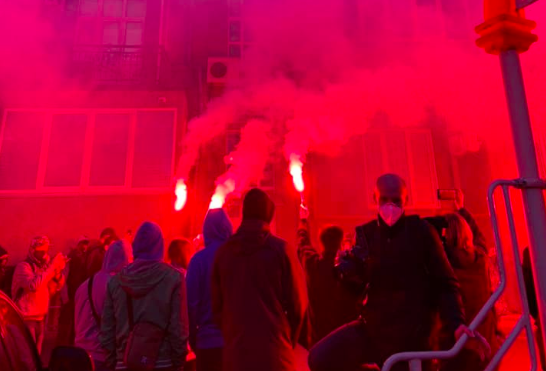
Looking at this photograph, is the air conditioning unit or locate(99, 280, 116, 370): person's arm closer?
locate(99, 280, 116, 370): person's arm

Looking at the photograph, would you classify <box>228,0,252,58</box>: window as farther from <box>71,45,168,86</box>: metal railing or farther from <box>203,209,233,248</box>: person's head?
<box>203,209,233,248</box>: person's head

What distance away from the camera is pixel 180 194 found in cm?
995

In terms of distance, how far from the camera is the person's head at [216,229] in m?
3.32

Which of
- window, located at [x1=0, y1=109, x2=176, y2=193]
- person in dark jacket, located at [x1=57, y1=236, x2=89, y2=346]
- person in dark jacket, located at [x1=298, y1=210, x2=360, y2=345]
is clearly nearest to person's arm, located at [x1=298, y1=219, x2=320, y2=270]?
person in dark jacket, located at [x1=298, y1=210, x2=360, y2=345]

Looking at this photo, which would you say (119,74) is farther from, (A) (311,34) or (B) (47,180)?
(A) (311,34)

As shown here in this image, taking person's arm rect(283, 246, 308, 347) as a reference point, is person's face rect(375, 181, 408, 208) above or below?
above

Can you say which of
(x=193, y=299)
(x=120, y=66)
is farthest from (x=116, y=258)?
(x=120, y=66)

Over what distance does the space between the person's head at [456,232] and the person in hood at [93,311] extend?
253 centimetres

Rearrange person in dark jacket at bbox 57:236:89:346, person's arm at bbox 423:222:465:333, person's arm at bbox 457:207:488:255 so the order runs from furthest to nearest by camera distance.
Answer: person in dark jacket at bbox 57:236:89:346, person's arm at bbox 457:207:488:255, person's arm at bbox 423:222:465:333

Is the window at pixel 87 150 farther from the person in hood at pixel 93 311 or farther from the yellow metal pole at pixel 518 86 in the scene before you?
the yellow metal pole at pixel 518 86

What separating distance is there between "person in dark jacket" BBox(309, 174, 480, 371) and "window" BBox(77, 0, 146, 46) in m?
11.1

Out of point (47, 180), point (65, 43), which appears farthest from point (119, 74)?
point (47, 180)

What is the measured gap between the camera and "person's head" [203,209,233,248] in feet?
10.9

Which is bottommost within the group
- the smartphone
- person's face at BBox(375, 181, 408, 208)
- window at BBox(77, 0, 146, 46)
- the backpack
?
the backpack
